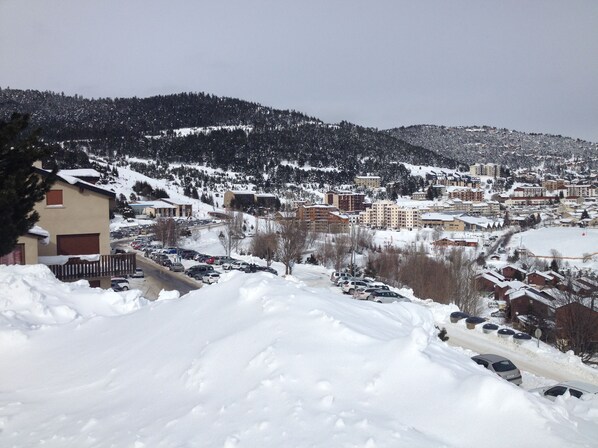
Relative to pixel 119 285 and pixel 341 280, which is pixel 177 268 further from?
pixel 119 285

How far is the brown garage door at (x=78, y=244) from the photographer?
63.7ft

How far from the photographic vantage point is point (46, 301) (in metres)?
10.6

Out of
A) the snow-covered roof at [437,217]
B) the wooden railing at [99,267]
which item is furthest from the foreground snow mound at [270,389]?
the snow-covered roof at [437,217]

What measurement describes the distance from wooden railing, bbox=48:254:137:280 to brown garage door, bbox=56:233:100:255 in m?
0.97

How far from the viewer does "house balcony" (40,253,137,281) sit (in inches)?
718

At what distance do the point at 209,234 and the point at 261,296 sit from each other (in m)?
72.8

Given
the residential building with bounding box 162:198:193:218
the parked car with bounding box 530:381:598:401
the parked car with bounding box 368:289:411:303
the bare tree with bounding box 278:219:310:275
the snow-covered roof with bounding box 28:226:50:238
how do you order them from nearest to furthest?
the parked car with bounding box 530:381:598:401, the snow-covered roof with bounding box 28:226:50:238, the parked car with bounding box 368:289:411:303, the bare tree with bounding box 278:219:310:275, the residential building with bounding box 162:198:193:218

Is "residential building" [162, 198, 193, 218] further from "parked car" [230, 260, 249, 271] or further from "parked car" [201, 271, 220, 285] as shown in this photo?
"parked car" [201, 271, 220, 285]

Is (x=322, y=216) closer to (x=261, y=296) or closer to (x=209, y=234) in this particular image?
(x=209, y=234)

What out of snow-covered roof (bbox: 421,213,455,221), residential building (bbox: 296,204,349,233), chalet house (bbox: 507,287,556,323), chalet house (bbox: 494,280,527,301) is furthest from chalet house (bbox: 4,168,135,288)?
snow-covered roof (bbox: 421,213,455,221)

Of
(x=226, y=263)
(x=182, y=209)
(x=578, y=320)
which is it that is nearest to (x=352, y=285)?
(x=578, y=320)

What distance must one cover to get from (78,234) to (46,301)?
9.64 meters

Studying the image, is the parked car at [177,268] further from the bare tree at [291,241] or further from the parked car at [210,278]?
the bare tree at [291,241]

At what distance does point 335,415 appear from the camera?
15.9ft
